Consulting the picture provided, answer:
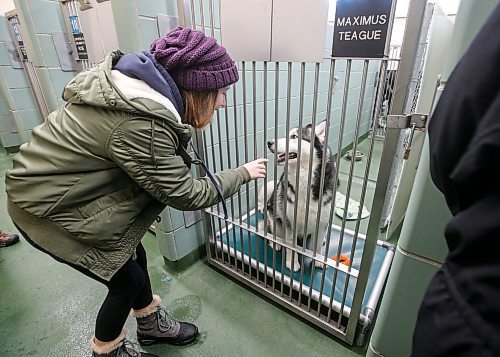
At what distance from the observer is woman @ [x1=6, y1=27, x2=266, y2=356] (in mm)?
712

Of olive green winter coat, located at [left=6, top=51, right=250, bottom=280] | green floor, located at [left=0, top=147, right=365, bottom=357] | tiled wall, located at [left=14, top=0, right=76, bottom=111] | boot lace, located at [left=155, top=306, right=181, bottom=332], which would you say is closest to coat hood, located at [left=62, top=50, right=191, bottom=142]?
olive green winter coat, located at [left=6, top=51, right=250, bottom=280]

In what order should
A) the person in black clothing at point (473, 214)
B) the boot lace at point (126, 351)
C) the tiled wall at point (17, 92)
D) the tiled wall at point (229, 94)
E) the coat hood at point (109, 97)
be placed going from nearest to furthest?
the person in black clothing at point (473, 214)
the coat hood at point (109, 97)
the boot lace at point (126, 351)
the tiled wall at point (229, 94)
the tiled wall at point (17, 92)

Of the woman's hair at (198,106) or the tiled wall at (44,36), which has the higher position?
the tiled wall at (44,36)

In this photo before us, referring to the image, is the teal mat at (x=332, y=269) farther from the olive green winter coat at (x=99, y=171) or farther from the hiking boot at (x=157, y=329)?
the olive green winter coat at (x=99, y=171)

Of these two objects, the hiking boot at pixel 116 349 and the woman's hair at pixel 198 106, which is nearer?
the woman's hair at pixel 198 106

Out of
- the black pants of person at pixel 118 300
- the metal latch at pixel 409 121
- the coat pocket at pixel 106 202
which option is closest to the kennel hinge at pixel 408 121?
the metal latch at pixel 409 121

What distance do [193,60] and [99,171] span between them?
438 mm

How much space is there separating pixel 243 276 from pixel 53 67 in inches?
86.9

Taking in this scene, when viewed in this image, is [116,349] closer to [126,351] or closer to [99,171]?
[126,351]

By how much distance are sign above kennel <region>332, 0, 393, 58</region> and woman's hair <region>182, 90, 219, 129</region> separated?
1.53ft

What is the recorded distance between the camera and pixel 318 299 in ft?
4.50

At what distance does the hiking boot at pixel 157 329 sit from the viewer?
1.27m

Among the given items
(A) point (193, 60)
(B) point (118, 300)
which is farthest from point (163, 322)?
(A) point (193, 60)

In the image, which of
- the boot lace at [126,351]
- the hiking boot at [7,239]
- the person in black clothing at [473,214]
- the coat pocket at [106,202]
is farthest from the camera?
the hiking boot at [7,239]
